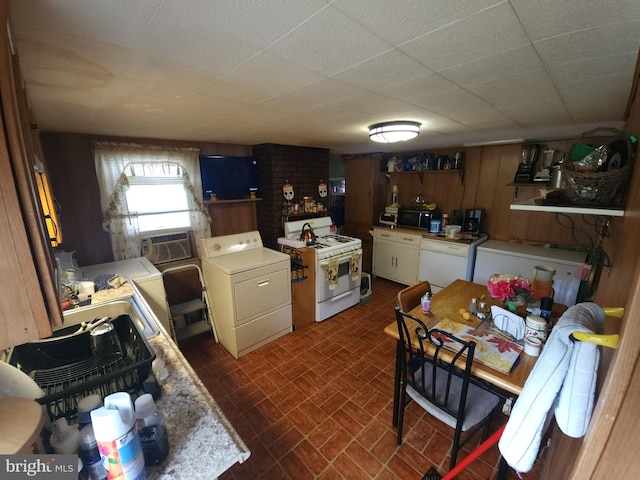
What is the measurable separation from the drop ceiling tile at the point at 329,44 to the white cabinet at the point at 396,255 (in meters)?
3.11

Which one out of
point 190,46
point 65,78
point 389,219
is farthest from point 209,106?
point 389,219

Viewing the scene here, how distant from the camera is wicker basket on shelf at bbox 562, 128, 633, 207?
976 millimetres

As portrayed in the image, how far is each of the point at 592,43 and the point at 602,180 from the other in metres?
0.49

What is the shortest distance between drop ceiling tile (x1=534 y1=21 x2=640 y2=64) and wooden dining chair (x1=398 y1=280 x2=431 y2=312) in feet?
4.57

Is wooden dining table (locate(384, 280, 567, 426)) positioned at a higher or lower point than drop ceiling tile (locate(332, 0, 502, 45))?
lower

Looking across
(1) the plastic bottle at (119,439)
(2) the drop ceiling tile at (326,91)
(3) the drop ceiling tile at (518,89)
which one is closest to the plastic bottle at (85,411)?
(1) the plastic bottle at (119,439)

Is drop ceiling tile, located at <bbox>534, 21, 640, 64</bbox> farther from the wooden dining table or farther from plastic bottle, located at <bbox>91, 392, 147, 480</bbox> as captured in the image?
plastic bottle, located at <bbox>91, 392, 147, 480</bbox>

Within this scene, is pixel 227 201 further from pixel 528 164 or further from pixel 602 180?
pixel 528 164

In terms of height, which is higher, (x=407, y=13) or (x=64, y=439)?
(x=407, y=13)

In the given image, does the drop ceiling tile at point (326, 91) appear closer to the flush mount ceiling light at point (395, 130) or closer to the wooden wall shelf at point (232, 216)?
the flush mount ceiling light at point (395, 130)

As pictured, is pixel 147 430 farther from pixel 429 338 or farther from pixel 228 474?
pixel 429 338

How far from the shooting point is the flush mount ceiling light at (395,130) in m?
2.09

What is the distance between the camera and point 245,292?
2.45 metres

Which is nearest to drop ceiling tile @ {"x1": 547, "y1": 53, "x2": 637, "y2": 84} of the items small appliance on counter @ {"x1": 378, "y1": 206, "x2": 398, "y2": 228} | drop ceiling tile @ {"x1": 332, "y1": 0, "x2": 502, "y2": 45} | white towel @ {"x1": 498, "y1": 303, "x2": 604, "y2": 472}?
drop ceiling tile @ {"x1": 332, "y1": 0, "x2": 502, "y2": 45}
